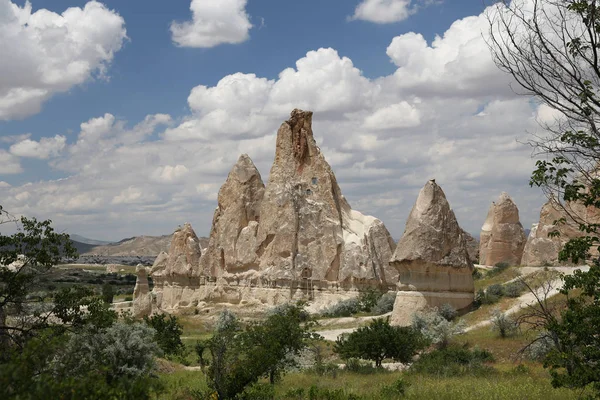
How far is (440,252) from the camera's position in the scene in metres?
23.4

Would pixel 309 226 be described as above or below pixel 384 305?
above

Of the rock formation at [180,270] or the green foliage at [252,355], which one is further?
the rock formation at [180,270]

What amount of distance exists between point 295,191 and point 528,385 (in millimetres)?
26512

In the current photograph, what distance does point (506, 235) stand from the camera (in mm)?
42969

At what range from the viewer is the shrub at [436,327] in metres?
19.7

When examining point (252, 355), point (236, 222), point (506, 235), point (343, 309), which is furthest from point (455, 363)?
point (506, 235)

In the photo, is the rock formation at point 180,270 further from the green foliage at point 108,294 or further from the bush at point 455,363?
the bush at point 455,363

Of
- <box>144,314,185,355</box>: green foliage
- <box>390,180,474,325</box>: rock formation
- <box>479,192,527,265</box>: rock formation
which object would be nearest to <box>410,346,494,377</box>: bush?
<box>390,180,474,325</box>: rock formation

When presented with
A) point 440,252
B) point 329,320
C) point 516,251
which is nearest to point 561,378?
point 440,252

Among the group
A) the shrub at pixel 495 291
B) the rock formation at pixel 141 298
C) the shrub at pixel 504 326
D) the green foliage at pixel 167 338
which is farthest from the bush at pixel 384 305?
the rock formation at pixel 141 298

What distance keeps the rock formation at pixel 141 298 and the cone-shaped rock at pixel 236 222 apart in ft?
23.9

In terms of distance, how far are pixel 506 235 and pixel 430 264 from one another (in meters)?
21.7

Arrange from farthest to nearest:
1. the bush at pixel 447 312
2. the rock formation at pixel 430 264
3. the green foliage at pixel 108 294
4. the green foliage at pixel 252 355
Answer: the rock formation at pixel 430 264 → the bush at pixel 447 312 → the green foliage at pixel 108 294 → the green foliage at pixel 252 355

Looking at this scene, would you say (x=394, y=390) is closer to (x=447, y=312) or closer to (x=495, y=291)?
(x=447, y=312)
